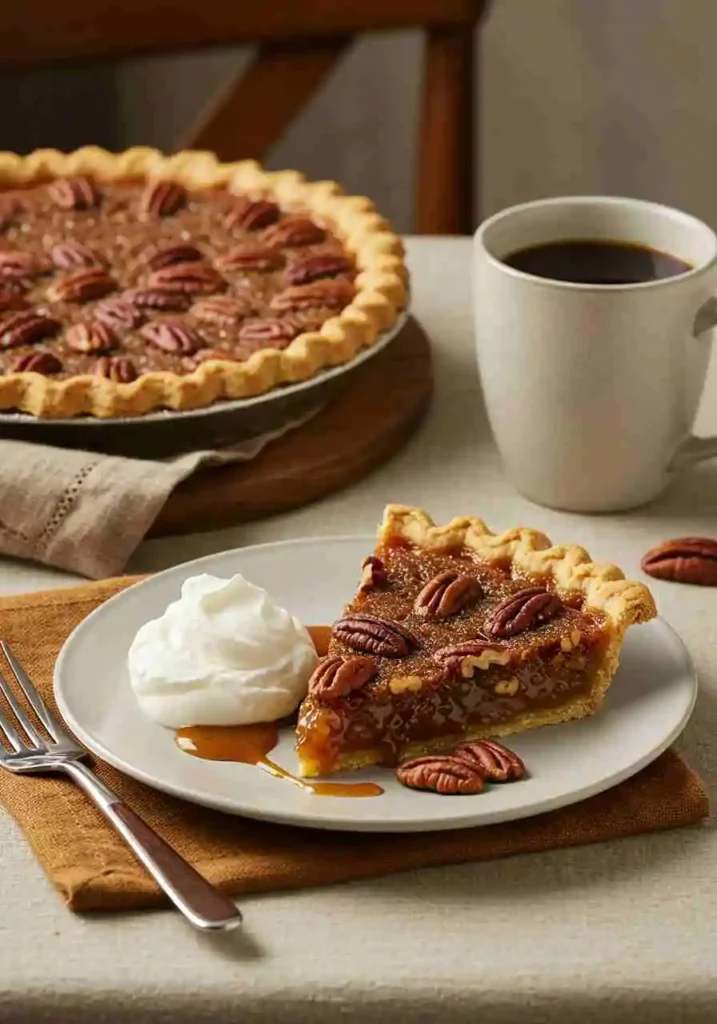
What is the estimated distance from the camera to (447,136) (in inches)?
115

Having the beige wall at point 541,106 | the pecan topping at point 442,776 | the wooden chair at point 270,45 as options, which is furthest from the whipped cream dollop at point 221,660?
the beige wall at point 541,106

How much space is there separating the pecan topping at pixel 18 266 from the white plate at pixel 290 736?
0.66 meters

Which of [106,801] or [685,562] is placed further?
[685,562]

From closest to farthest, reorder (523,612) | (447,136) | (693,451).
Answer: (523,612) → (693,451) → (447,136)

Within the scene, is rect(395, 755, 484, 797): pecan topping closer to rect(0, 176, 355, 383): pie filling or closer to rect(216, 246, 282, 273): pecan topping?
rect(0, 176, 355, 383): pie filling

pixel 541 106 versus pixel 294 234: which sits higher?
pixel 294 234

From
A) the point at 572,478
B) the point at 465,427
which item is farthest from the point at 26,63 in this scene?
the point at 572,478

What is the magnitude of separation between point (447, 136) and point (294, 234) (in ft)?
3.26

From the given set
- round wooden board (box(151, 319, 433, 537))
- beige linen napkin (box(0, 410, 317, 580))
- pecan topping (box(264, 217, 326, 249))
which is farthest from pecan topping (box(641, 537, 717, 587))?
pecan topping (box(264, 217, 326, 249))

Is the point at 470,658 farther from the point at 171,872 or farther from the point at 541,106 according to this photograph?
the point at 541,106

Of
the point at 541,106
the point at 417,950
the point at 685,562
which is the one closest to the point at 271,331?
the point at 685,562

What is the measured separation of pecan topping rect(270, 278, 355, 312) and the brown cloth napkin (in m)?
0.78

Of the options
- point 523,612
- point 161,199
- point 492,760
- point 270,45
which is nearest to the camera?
point 492,760

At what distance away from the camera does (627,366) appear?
5.14 feet
